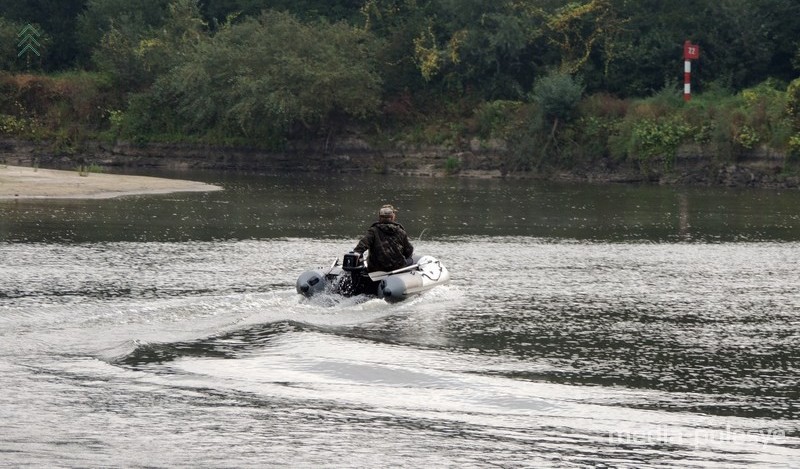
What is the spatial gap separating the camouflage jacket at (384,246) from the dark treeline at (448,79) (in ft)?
107

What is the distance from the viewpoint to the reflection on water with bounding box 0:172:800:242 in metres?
32.7

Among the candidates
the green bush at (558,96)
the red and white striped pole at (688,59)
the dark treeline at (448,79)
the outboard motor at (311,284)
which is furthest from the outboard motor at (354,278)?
the red and white striped pole at (688,59)

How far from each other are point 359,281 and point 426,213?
18204 millimetres

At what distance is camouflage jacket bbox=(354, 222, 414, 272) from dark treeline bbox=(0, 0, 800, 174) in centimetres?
3249

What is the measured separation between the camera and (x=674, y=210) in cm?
4100

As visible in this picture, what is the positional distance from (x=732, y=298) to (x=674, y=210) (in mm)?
18770

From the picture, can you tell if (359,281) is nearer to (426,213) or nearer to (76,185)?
(426,213)

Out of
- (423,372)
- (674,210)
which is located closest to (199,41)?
(674,210)

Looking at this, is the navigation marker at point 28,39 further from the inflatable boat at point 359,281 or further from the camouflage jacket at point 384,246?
the inflatable boat at point 359,281

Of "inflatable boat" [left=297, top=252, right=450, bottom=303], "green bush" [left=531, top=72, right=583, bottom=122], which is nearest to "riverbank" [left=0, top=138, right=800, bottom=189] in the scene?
"green bush" [left=531, top=72, right=583, bottom=122]

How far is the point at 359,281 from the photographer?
21000 mm

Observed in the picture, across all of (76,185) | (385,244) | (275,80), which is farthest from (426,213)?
(275,80)

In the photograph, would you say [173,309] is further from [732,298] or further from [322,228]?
[322,228]

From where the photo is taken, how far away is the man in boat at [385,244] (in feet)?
70.5
